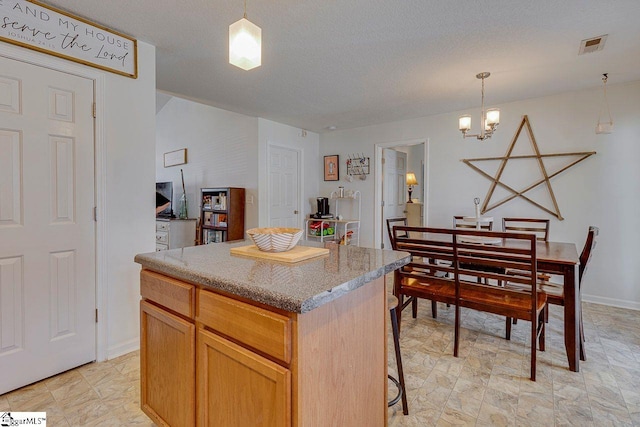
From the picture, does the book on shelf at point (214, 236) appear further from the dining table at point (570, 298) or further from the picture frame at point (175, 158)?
the dining table at point (570, 298)

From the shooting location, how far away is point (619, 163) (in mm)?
3178

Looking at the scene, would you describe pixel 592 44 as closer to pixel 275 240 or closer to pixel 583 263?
pixel 583 263

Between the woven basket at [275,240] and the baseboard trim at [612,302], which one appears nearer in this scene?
the woven basket at [275,240]

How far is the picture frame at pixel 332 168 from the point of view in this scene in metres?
5.32

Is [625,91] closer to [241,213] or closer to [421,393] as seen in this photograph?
[421,393]

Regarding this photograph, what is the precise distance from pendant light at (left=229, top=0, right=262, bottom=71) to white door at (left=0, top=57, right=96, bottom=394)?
1.32m

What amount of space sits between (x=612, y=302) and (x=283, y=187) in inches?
167

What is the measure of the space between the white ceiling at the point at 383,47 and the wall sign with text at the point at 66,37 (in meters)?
0.08

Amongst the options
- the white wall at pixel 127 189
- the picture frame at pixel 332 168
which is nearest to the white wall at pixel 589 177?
the picture frame at pixel 332 168

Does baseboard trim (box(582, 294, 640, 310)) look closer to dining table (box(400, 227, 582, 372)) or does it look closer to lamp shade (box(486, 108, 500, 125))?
dining table (box(400, 227, 582, 372))

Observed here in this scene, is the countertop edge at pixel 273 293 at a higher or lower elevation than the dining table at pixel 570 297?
higher

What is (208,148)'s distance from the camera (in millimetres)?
5336

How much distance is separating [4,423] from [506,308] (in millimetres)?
2742

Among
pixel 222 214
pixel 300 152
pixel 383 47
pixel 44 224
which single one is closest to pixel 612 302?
pixel 383 47
